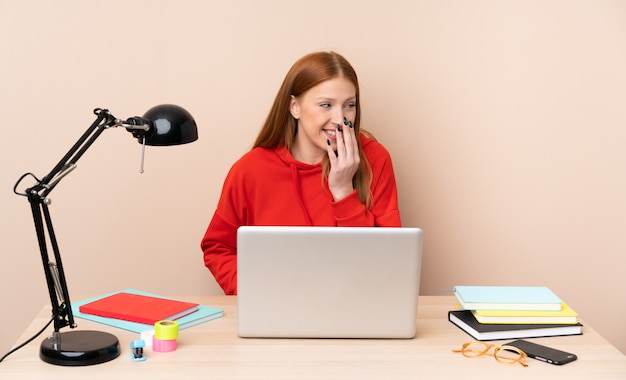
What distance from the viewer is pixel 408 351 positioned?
1.60 meters

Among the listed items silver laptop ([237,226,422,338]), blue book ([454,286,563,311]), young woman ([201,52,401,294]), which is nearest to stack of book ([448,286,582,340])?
blue book ([454,286,563,311])

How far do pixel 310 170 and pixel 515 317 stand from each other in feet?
3.31

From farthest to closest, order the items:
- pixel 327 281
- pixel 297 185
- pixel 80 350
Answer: pixel 297 185 → pixel 327 281 → pixel 80 350

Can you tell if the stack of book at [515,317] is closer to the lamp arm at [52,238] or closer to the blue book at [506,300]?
the blue book at [506,300]

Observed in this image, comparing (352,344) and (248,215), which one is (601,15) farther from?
(352,344)

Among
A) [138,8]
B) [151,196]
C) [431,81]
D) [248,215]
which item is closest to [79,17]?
[138,8]

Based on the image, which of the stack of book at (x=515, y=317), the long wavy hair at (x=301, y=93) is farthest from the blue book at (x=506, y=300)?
the long wavy hair at (x=301, y=93)

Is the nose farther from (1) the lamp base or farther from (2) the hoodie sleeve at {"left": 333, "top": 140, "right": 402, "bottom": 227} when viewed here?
(1) the lamp base

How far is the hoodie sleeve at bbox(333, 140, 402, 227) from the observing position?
2439 millimetres

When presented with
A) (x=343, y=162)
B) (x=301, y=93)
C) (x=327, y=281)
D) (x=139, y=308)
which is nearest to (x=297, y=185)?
(x=343, y=162)

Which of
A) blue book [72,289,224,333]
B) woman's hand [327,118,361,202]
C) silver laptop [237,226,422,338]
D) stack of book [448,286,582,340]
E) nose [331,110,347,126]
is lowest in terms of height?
blue book [72,289,224,333]

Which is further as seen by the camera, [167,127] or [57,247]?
[167,127]

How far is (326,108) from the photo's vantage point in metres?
2.47

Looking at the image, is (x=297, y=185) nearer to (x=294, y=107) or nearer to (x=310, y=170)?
(x=310, y=170)
